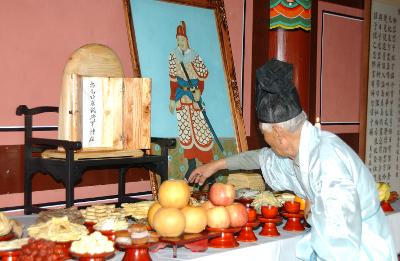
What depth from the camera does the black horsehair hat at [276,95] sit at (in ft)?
6.60

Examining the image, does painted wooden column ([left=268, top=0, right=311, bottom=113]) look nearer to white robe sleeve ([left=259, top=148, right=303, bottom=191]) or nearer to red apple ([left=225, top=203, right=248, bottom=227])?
white robe sleeve ([left=259, top=148, right=303, bottom=191])

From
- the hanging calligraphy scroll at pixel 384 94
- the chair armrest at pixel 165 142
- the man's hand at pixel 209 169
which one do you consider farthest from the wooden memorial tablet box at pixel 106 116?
the hanging calligraphy scroll at pixel 384 94

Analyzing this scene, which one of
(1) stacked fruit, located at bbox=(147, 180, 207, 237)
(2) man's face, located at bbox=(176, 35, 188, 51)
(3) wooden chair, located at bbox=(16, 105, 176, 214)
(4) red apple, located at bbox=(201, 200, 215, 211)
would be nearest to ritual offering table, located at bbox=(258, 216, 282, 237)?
(4) red apple, located at bbox=(201, 200, 215, 211)

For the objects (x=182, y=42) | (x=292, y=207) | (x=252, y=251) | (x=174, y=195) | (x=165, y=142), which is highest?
(x=182, y=42)

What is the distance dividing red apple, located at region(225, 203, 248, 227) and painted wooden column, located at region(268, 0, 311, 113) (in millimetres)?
1717

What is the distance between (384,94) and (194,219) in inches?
136

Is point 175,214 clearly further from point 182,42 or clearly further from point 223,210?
point 182,42

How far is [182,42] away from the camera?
11.3ft

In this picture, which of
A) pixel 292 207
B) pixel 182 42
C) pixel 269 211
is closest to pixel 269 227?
pixel 269 211

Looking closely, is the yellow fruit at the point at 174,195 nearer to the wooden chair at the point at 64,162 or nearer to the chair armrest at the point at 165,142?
the wooden chair at the point at 64,162

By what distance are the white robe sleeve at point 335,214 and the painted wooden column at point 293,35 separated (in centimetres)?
198

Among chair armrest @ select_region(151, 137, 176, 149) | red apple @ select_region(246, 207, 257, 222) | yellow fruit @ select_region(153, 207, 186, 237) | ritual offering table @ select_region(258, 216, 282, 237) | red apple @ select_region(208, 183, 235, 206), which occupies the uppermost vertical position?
chair armrest @ select_region(151, 137, 176, 149)

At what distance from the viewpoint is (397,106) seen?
5.36 meters

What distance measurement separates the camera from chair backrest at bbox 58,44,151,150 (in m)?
2.63
